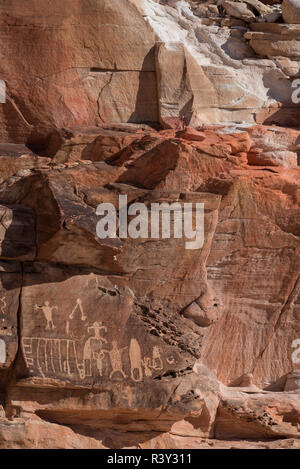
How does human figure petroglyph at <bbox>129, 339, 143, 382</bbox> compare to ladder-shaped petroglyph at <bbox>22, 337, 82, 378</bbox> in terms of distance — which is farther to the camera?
human figure petroglyph at <bbox>129, 339, 143, 382</bbox>

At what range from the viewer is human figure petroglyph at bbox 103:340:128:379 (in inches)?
373

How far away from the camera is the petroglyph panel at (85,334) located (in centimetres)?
938

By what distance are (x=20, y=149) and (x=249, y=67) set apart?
3504mm

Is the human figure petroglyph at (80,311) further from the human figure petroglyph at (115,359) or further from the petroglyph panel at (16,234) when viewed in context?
the petroglyph panel at (16,234)

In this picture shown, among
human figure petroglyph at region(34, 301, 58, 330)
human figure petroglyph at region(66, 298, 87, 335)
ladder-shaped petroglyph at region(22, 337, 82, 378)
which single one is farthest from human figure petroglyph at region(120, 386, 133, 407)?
human figure petroglyph at region(34, 301, 58, 330)

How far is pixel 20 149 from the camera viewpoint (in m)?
11.1

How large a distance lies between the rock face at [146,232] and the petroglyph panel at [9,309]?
16mm

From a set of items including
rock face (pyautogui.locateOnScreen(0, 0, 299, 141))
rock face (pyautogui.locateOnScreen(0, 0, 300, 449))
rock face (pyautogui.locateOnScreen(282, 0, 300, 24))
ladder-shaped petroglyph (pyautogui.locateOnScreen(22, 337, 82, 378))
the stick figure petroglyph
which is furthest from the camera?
rock face (pyautogui.locateOnScreen(282, 0, 300, 24))

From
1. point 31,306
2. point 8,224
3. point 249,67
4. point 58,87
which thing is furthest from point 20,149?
point 249,67

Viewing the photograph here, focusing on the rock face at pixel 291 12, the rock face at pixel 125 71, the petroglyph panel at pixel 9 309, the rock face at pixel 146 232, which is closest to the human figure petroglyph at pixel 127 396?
the rock face at pixel 146 232

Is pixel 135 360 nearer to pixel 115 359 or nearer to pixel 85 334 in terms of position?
pixel 115 359

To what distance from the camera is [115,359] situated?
951 centimetres

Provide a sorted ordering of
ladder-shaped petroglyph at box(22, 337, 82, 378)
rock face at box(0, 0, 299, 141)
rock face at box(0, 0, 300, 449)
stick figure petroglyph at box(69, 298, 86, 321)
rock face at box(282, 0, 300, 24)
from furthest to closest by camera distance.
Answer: rock face at box(282, 0, 300, 24)
rock face at box(0, 0, 299, 141)
stick figure petroglyph at box(69, 298, 86, 321)
rock face at box(0, 0, 300, 449)
ladder-shaped petroglyph at box(22, 337, 82, 378)

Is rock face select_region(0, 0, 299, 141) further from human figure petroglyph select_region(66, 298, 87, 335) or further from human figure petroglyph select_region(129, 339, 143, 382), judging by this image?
human figure petroglyph select_region(129, 339, 143, 382)
